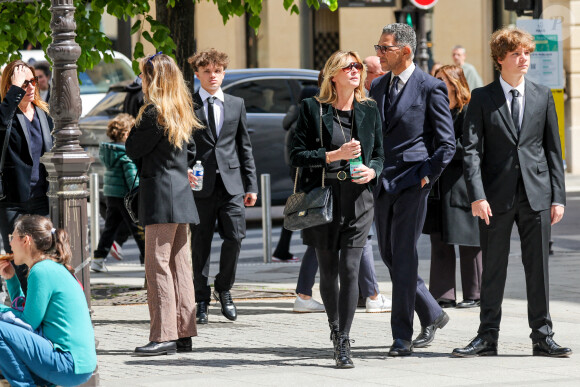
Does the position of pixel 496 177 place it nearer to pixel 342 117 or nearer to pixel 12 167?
pixel 342 117

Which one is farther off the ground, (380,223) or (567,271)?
(380,223)

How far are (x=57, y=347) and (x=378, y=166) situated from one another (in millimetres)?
2285

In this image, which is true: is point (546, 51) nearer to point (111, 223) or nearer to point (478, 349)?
point (111, 223)

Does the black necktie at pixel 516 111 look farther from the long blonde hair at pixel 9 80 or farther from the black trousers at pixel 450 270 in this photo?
the long blonde hair at pixel 9 80

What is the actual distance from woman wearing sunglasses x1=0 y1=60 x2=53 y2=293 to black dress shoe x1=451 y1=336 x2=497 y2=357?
Answer: 3.03 meters

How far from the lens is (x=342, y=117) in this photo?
7.56 metres

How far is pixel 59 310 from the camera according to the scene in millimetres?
6148

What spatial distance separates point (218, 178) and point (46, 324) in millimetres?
3151

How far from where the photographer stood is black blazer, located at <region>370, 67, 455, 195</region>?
7.65m

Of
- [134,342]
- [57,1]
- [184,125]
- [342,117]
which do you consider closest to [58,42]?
[57,1]

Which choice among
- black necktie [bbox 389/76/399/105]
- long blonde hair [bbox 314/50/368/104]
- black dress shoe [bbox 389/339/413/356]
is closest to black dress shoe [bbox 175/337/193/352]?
black dress shoe [bbox 389/339/413/356]

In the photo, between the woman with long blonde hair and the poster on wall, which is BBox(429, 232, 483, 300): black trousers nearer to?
the woman with long blonde hair

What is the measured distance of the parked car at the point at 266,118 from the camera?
50.4ft

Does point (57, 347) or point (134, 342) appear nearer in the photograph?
point (57, 347)
